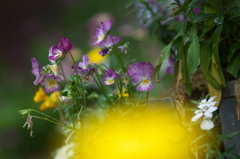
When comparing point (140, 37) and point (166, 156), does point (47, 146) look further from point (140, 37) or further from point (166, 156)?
point (166, 156)

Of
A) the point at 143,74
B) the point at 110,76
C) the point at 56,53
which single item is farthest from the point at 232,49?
the point at 56,53

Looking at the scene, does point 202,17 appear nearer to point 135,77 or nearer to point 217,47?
point 217,47

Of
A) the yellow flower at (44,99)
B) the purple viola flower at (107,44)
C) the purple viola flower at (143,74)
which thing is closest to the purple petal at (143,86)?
the purple viola flower at (143,74)

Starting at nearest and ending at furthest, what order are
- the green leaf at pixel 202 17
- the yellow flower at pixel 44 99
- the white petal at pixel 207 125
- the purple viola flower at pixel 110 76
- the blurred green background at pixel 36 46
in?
the white petal at pixel 207 125 → the green leaf at pixel 202 17 → the purple viola flower at pixel 110 76 → the yellow flower at pixel 44 99 → the blurred green background at pixel 36 46

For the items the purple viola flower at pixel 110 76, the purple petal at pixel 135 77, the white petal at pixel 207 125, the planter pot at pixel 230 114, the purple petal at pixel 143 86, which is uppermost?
the purple viola flower at pixel 110 76

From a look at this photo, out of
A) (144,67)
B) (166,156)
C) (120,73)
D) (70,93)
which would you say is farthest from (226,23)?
(70,93)

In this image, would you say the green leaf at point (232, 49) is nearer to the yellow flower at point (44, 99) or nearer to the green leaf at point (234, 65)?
the green leaf at point (234, 65)
